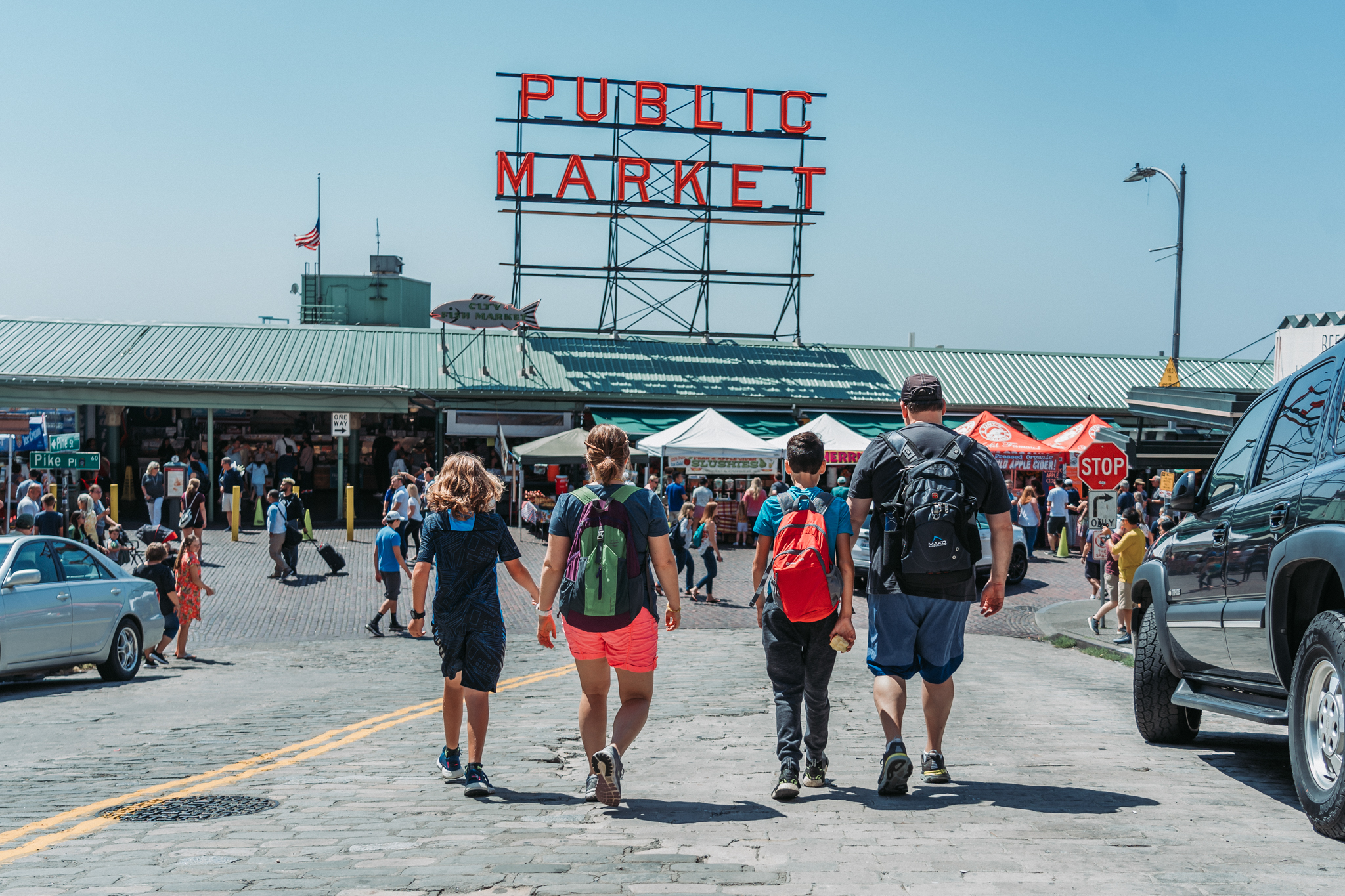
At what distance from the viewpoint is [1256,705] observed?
5.60 m

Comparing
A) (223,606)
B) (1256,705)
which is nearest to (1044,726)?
(1256,705)

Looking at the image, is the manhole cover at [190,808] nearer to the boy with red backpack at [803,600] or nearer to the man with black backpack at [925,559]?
the boy with red backpack at [803,600]

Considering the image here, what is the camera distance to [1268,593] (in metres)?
5.29

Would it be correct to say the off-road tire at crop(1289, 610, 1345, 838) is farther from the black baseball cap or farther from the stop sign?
the stop sign

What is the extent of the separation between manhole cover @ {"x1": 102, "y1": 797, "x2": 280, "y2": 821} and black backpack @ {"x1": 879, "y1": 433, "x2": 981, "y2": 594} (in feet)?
10.4

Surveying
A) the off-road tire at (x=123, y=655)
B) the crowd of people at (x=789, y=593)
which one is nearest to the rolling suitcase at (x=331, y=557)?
the off-road tire at (x=123, y=655)

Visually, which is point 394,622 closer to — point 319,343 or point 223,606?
point 223,606

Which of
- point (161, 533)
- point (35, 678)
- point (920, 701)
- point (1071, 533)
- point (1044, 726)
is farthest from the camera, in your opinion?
point (1071, 533)

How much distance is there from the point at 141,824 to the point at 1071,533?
78.9 feet

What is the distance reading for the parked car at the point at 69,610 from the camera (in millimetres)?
10656

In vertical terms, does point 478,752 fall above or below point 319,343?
below

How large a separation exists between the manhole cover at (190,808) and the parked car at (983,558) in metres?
7.61

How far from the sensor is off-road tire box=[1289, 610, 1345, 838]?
179 inches

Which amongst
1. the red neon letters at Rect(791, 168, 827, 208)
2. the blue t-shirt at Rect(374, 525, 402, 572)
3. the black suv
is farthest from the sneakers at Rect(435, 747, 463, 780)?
the red neon letters at Rect(791, 168, 827, 208)
